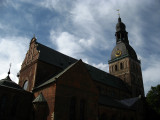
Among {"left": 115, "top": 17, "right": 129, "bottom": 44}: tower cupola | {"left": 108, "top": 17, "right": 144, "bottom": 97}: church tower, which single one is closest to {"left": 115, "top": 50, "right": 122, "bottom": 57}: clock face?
{"left": 108, "top": 17, "right": 144, "bottom": 97}: church tower

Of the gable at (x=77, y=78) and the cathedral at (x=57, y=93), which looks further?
the gable at (x=77, y=78)

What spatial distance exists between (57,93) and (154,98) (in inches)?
989

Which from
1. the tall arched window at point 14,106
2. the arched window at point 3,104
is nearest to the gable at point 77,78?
the tall arched window at point 14,106

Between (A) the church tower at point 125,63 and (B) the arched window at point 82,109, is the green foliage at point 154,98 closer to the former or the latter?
(A) the church tower at point 125,63

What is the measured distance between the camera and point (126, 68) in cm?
5175

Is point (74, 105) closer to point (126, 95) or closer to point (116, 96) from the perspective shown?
point (116, 96)

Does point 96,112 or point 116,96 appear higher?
point 116,96

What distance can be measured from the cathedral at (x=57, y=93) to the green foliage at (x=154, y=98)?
1.81 meters

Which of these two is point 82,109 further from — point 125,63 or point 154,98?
point 125,63

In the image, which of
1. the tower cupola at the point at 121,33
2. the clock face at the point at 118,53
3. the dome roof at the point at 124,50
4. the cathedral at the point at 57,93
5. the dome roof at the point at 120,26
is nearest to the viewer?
the cathedral at the point at 57,93

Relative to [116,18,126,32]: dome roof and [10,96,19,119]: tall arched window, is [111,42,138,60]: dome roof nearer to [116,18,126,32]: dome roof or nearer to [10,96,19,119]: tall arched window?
[116,18,126,32]: dome roof

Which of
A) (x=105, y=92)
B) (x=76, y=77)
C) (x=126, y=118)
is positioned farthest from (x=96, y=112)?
(x=105, y=92)

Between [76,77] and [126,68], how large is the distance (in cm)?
3057

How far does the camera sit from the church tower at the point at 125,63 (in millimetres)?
50628
